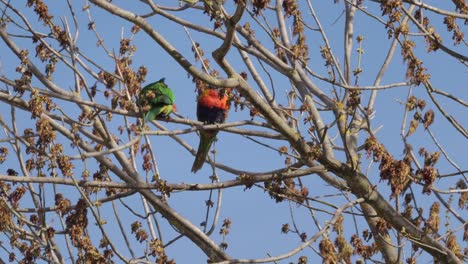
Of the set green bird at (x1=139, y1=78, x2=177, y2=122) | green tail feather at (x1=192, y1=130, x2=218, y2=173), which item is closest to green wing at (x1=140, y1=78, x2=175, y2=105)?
green bird at (x1=139, y1=78, x2=177, y2=122)

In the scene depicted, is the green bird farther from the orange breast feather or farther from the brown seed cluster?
the brown seed cluster

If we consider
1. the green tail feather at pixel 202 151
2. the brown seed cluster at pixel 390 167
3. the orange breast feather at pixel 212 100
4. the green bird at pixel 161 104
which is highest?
the orange breast feather at pixel 212 100

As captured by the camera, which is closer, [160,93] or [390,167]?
[390,167]

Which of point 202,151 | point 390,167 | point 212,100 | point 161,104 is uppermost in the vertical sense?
point 212,100

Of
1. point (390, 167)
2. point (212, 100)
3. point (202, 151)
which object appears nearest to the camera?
point (390, 167)

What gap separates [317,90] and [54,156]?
7.18ft

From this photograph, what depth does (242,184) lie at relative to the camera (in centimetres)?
516

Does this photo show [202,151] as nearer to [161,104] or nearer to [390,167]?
[161,104]

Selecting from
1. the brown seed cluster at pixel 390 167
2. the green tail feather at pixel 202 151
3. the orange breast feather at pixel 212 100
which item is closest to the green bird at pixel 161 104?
the green tail feather at pixel 202 151

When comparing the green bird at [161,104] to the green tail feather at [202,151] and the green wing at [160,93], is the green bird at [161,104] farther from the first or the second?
→ the green tail feather at [202,151]

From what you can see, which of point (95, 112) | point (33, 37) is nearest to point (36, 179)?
point (95, 112)

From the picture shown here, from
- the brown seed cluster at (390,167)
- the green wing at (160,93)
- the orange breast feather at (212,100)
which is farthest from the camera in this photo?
the orange breast feather at (212,100)

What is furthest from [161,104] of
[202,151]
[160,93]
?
[202,151]

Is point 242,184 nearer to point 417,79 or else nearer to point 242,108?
point 242,108
